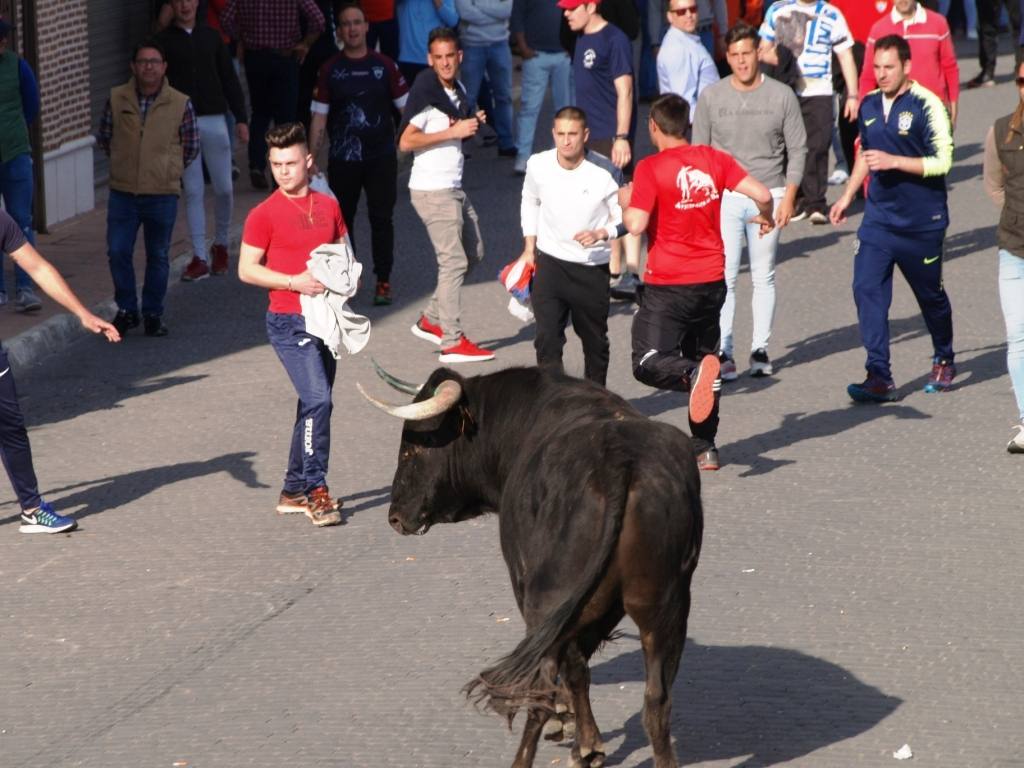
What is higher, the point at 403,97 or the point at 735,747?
the point at 403,97

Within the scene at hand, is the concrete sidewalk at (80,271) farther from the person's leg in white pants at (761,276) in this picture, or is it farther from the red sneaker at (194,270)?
the person's leg in white pants at (761,276)

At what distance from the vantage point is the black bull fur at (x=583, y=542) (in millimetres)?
5504

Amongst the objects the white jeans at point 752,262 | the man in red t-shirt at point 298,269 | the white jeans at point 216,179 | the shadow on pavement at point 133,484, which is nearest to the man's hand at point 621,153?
the white jeans at point 752,262

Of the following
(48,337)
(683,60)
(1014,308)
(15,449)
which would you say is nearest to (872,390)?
(1014,308)

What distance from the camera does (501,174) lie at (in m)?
19.1

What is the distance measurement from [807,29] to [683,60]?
1.81m

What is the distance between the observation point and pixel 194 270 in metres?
14.8

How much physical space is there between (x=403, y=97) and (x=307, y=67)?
5095 millimetres

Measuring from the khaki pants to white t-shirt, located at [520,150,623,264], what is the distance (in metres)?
1.83

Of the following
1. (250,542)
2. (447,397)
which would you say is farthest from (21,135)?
(447,397)

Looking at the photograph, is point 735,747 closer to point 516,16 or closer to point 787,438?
point 787,438

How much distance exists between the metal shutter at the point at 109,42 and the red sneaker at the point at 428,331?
6.36m

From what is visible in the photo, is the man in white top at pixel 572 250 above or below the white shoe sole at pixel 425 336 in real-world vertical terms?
above

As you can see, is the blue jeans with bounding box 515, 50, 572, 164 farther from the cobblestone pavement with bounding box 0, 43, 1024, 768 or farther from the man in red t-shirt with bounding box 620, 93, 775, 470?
the man in red t-shirt with bounding box 620, 93, 775, 470
